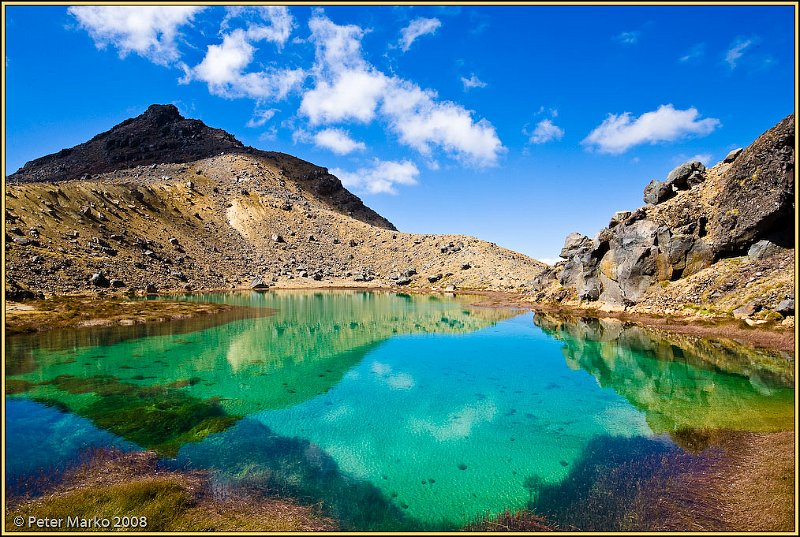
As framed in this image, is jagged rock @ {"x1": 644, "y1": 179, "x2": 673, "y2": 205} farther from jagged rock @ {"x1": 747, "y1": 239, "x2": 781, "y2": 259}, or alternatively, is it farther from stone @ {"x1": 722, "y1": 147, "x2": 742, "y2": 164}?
jagged rock @ {"x1": 747, "y1": 239, "x2": 781, "y2": 259}

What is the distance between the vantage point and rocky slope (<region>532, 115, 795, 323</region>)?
40.0 metres

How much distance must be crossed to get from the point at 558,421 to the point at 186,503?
54.1ft

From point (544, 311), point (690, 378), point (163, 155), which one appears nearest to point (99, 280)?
point (544, 311)

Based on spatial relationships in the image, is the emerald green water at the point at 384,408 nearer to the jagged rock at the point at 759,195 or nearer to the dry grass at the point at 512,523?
Answer: the dry grass at the point at 512,523

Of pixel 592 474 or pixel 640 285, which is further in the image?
pixel 640 285

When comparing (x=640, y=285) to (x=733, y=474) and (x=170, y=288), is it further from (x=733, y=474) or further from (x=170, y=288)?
(x=170, y=288)

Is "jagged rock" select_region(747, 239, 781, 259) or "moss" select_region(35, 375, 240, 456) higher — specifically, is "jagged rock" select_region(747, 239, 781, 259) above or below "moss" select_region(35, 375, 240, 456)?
above

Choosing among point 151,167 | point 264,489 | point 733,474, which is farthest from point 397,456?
point 151,167

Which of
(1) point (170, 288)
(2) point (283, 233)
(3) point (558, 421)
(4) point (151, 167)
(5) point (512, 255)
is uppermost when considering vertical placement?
(4) point (151, 167)

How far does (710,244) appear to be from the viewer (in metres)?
47.1

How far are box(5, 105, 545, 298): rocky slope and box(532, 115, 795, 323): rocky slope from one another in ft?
129

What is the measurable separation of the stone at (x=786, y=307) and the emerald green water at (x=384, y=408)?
7.78 metres

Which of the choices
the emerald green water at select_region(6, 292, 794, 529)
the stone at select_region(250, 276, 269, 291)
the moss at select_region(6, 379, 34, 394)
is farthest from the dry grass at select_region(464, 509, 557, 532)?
the stone at select_region(250, 276, 269, 291)

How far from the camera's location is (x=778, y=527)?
10438 millimetres
